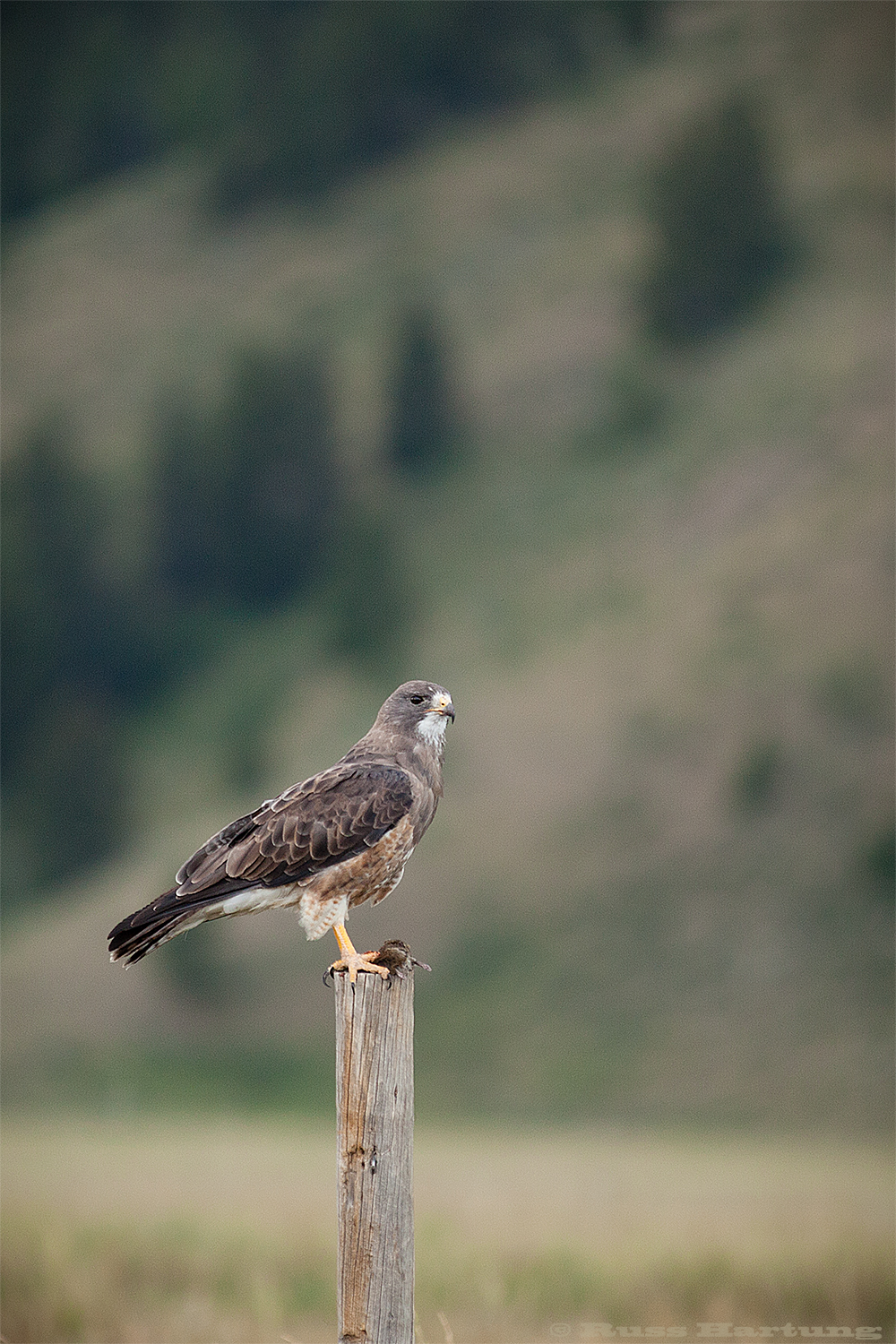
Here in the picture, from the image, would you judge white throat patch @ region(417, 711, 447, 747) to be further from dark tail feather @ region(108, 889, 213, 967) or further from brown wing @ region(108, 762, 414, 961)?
dark tail feather @ region(108, 889, 213, 967)

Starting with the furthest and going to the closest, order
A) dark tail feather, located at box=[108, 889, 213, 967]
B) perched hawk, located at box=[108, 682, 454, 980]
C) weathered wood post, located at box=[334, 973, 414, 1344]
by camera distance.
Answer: perched hawk, located at box=[108, 682, 454, 980], dark tail feather, located at box=[108, 889, 213, 967], weathered wood post, located at box=[334, 973, 414, 1344]

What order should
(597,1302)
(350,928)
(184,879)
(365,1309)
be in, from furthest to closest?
(350,928) < (597,1302) < (184,879) < (365,1309)

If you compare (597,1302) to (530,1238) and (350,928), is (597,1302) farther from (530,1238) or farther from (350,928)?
(350,928)

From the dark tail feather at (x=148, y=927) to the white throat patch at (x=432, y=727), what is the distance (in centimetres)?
133

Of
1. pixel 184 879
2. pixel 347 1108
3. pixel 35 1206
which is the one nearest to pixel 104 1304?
pixel 35 1206

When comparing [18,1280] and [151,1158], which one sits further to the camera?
[151,1158]

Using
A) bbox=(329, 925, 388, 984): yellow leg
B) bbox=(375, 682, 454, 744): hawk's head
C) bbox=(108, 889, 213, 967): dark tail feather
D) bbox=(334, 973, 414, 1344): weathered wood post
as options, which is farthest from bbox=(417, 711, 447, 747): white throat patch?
bbox=(334, 973, 414, 1344): weathered wood post

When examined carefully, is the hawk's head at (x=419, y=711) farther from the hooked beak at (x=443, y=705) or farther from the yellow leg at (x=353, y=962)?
the yellow leg at (x=353, y=962)

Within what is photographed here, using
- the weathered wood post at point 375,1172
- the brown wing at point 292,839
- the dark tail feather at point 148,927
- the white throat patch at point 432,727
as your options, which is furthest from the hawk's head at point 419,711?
the weathered wood post at point 375,1172

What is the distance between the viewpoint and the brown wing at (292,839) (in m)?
5.53

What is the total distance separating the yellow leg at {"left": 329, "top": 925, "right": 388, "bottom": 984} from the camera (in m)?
4.77

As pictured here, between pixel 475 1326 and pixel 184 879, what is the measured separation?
6099mm

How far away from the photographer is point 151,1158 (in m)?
15.2

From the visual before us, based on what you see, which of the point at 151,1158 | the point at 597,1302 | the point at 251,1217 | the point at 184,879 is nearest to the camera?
the point at 184,879
